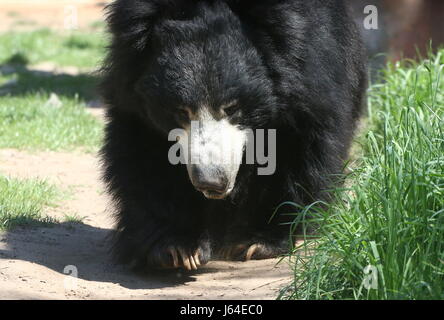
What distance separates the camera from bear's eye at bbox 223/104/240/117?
358 cm

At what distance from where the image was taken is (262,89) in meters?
3.68

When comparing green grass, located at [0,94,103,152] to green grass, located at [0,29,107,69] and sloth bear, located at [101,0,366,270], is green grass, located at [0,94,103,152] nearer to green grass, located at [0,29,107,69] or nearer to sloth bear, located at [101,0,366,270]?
sloth bear, located at [101,0,366,270]

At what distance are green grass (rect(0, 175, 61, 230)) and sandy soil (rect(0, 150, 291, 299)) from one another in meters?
0.07

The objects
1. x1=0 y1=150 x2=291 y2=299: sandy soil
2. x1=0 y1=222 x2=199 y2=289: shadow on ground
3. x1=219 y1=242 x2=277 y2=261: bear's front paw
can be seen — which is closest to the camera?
x1=0 y1=150 x2=291 y2=299: sandy soil

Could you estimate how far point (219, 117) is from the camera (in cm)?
357

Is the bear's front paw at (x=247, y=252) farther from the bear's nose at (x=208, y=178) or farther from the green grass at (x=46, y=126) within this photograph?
the green grass at (x=46, y=126)

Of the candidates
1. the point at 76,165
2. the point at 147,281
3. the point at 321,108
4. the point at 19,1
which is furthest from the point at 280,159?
the point at 19,1

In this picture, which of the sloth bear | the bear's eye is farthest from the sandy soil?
the bear's eye

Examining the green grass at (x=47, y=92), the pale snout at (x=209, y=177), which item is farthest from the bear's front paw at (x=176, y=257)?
the green grass at (x=47, y=92)

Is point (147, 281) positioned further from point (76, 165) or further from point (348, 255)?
point (76, 165)

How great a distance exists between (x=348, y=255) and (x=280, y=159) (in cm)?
115

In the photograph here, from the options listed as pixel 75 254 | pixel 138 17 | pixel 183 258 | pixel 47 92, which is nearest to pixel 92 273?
pixel 75 254

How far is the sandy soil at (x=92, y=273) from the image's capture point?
338 centimetres

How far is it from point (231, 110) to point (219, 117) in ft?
0.26
